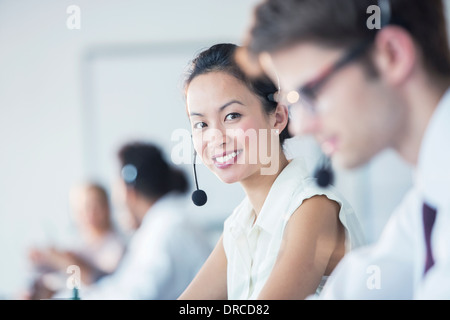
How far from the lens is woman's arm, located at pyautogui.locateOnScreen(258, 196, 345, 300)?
108 centimetres

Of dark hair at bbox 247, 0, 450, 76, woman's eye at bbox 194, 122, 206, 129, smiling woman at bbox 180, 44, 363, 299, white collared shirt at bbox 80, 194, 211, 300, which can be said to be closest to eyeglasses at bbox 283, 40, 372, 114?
dark hair at bbox 247, 0, 450, 76

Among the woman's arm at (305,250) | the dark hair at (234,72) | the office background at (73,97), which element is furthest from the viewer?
the office background at (73,97)

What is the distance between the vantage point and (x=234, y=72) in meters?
1.20

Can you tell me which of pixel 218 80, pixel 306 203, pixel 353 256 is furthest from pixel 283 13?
pixel 353 256

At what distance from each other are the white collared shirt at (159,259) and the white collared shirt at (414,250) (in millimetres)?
384

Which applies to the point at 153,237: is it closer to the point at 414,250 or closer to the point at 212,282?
the point at 212,282

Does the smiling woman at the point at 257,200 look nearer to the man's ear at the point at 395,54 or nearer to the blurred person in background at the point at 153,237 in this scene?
the blurred person in background at the point at 153,237

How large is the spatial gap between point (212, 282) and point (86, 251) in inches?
15.4

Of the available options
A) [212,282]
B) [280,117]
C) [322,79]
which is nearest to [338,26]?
[322,79]

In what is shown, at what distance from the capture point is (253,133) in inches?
47.8

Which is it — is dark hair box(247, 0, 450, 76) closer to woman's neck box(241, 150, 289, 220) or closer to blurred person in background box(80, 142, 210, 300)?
woman's neck box(241, 150, 289, 220)

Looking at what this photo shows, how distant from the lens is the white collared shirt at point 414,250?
951 mm

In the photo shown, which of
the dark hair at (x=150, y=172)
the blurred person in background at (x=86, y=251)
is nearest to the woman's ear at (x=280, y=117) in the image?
the dark hair at (x=150, y=172)

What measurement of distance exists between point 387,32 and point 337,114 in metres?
0.18
